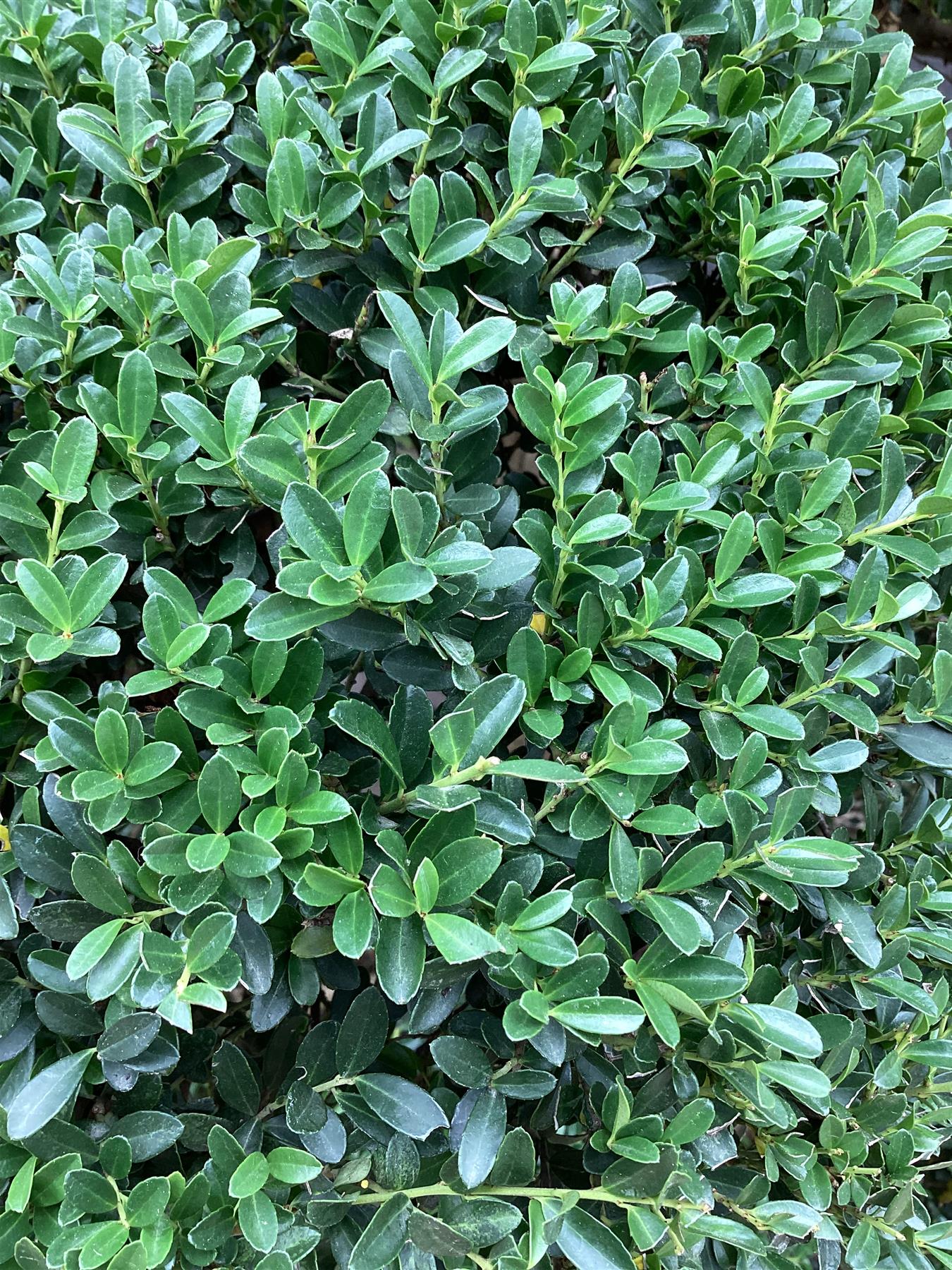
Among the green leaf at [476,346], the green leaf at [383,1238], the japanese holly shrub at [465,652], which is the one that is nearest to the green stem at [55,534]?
the japanese holly shrub at [465,652]

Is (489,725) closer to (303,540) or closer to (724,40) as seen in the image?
(303,540)

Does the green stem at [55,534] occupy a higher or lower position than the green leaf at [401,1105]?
higher

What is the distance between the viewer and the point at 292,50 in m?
1.16

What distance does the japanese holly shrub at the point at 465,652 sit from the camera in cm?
73

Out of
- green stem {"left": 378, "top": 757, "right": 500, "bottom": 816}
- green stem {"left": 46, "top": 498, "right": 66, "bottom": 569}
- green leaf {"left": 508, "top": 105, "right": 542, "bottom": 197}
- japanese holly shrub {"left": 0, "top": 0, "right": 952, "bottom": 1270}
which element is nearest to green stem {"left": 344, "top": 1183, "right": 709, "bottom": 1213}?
japanese holly shrub {"left": 0, "top": 0, "right": 952, "bottom": 1270}

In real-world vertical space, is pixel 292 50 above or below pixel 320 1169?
above

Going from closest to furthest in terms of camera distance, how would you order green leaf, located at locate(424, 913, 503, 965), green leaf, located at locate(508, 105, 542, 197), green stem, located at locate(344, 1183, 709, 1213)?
green leaf, located at locate(424, 913, 503, 965)
green stem, located at locate(344, 1183, 709, 1213)
green leaf, located at locate(508, 105, 542, 197)

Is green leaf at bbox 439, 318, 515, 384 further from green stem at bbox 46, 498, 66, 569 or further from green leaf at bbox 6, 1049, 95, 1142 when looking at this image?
green leaf at bbox 6, 1049, 95, 1142

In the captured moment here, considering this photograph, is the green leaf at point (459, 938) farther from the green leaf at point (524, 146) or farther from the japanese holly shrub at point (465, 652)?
the green leaf at point (524, 146)

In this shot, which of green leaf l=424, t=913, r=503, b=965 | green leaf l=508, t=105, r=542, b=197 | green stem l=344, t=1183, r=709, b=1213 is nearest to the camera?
green leaf l=424, t=913, r=503, b=965

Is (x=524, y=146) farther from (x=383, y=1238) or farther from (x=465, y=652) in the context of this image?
(x=383, y=1238)

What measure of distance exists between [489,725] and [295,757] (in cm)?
15

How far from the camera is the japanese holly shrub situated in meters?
0.73

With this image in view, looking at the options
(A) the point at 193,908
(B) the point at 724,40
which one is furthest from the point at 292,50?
(A) the point at 193,908
